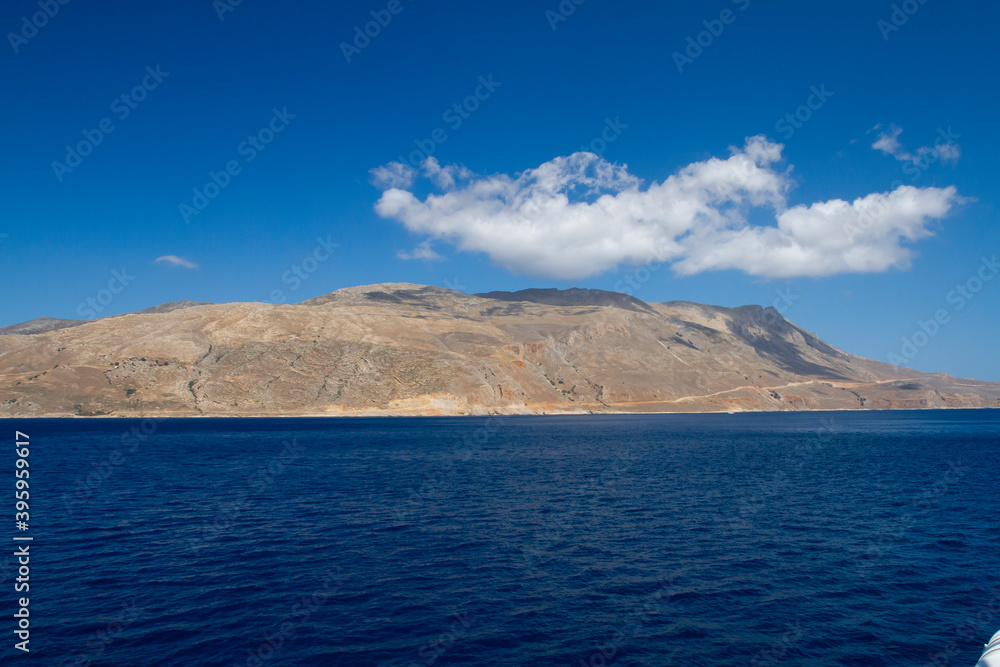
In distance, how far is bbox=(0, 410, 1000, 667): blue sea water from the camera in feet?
74.1

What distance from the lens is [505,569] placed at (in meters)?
31.4

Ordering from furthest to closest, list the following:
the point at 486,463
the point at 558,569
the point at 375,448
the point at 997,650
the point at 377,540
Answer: the point at 375,448 < the point at 486,463 < the point at 377,540 < the point at 558,569 < the point at 997,650

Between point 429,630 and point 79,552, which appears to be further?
point 79,552

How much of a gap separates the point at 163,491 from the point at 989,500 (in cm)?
7342

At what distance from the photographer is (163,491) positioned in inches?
2096

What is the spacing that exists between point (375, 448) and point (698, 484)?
56.1 metres

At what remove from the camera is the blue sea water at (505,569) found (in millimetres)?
22594

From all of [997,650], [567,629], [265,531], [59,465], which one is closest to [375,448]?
[59,465]

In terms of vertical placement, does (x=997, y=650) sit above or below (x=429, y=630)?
above

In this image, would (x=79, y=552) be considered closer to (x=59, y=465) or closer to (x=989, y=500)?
(x=59, y=465)

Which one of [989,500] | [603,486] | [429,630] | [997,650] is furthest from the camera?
[603,486]

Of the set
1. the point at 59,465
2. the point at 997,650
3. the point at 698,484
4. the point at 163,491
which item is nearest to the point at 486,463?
the point at 698,484

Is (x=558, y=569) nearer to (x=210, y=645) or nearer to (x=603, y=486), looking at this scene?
(x=210, y=645)

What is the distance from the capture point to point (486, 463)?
253ft
